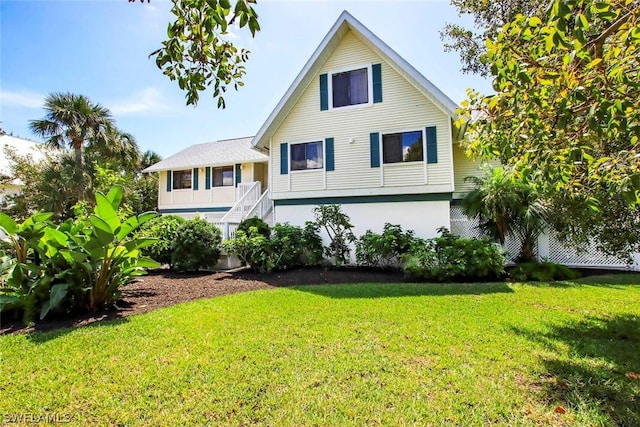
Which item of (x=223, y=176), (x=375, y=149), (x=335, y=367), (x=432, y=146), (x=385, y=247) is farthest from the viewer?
(x=223, y=176)

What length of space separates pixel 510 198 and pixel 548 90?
309 inches

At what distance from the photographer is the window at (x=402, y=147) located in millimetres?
10961

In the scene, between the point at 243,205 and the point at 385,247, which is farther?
the point at 243,205

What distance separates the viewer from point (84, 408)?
2582mm

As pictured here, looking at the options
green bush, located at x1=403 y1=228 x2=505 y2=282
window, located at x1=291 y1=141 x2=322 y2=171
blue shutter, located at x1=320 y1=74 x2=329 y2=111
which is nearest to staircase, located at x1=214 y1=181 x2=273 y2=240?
window, located at x1=291 y1=141 x2=322 y2=171

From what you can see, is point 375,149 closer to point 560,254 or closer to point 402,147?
point 402,147

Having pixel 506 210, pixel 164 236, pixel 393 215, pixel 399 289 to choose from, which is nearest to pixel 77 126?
pixel 164 236

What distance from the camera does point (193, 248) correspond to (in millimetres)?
9984

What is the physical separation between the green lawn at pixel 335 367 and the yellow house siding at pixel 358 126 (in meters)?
6.27

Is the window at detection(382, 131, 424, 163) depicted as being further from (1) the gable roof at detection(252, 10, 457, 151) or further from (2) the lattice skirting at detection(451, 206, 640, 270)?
(2) the lattice skirting at detection(451, 206, 640, 270)

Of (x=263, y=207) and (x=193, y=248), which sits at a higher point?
(x=263, y=207)

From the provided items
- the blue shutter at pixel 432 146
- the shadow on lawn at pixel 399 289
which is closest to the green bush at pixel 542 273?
the shadow on lawn at pixel 399 289

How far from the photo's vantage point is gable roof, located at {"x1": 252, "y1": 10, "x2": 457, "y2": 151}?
33.6 ft

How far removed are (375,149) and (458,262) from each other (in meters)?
4.89
